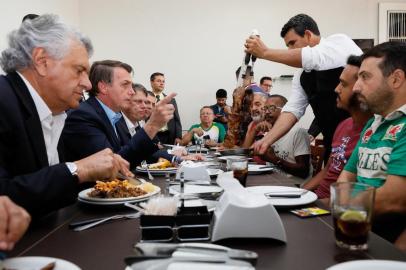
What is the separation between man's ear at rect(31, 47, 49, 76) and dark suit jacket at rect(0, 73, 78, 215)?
0.28ft

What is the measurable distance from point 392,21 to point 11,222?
25.6 ft

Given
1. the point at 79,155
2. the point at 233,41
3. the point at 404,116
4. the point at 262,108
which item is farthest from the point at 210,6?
the point at 404,116

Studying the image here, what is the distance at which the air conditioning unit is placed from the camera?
717cm

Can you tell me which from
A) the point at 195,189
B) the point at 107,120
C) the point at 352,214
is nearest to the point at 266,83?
the point at 107,120

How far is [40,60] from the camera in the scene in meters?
1.47

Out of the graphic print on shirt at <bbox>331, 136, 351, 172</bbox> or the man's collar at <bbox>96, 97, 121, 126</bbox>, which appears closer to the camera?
the graphic print on shirt at <bbox>331, 136, 351, 172</bbox>

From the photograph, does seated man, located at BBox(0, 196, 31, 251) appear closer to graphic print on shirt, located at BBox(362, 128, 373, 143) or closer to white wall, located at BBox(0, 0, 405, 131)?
graphic print on shirt, located at BBox(362, 128, 373, 143)

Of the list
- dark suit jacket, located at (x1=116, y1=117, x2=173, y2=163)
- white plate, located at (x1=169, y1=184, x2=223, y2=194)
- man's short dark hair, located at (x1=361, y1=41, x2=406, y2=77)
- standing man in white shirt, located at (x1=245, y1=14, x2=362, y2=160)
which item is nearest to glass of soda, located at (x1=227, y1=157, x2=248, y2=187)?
white plate, located at (x1=169, y1=184, x2=223, y2=194)

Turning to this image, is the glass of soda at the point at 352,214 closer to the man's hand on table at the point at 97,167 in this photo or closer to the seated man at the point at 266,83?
the man's hand on table at the point at 97,167

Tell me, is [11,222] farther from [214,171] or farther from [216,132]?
[216,132]

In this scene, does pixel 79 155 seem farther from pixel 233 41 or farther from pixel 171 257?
pixel 233 41

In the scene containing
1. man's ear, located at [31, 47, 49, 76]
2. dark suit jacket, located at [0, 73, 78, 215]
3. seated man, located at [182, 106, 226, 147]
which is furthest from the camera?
seated man, located at [182, 106, 226, 147]

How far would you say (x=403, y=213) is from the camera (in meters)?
1.43

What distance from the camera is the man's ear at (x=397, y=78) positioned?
5.33ft
